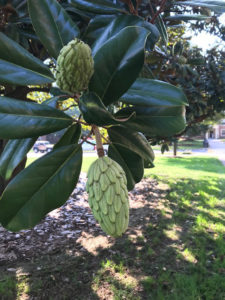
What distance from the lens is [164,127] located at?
742 millimetres

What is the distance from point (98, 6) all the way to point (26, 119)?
0.54 meters

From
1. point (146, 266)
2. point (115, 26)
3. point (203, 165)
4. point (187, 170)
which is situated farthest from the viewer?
point (203, 165)

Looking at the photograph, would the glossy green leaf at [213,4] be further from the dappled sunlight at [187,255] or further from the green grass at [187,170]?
the green grass at [187,170]

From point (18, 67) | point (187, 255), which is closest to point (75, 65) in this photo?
point (18, 67)

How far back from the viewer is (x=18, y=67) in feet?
2.40

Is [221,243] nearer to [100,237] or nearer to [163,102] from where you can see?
[100,237]

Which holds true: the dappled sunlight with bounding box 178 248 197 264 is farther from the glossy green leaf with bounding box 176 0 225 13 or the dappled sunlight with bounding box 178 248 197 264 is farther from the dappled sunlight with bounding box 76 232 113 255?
the glossy green leaf with bounding box 176 0 225 13

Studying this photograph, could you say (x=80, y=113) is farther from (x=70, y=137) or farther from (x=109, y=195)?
(x=109, y=195)

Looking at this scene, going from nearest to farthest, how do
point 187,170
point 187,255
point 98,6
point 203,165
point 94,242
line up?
point 98,6, point 187,255, point 94,242, point 187,170, point 203,165

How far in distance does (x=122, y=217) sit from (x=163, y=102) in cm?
33

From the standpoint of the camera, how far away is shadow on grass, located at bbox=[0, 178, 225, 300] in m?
2.58

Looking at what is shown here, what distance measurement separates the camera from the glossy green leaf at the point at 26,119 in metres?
0.62

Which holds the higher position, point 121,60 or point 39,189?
point 121,60

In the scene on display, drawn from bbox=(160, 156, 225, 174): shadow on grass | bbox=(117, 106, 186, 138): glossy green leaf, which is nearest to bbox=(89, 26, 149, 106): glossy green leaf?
bbox=(117, 106, 186, 138): glossy green leaf
